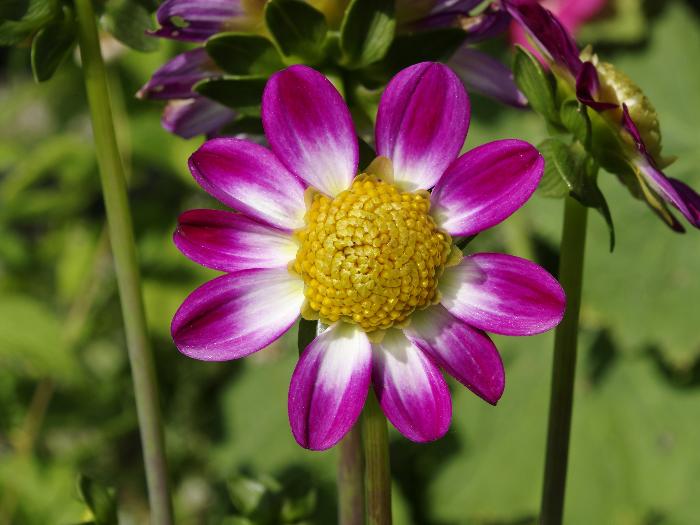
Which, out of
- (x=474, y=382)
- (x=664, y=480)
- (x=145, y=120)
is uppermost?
(x=474, y=382)

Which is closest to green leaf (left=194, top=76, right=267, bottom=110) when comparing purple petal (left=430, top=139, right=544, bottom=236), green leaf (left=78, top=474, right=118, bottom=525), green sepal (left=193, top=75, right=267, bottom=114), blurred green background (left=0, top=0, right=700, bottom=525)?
green sepal (left=193, top=75, right=267, bottom=114)

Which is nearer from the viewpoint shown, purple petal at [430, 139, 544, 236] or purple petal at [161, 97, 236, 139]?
purple petal at [430, 139, 544, 236]

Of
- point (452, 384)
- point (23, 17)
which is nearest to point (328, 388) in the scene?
point (23, 17)

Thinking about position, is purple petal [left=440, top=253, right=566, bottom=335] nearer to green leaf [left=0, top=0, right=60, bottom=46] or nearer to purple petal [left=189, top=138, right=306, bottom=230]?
purple petal [left=189, top=138, right=306, bottom=230]

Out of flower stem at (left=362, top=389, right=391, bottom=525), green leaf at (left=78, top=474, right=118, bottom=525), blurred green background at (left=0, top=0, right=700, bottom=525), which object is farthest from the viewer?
blurred green background at (left=0, top=0, right=700, bottom=525)

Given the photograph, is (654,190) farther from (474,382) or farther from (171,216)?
(171,216)

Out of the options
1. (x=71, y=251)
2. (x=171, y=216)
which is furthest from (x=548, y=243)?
(x=71, y=251)
